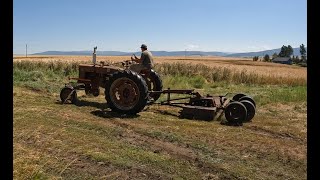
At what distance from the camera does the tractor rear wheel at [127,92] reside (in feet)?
33.7

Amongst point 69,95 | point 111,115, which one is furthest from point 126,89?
point 69,95

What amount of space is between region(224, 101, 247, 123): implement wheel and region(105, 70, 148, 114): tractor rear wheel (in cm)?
216

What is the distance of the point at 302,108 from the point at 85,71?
7.03m

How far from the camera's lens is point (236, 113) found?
9.63 metres

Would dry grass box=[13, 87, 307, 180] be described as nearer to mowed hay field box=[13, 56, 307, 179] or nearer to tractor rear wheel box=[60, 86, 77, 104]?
mowed hay field box=[13, 56, 307, 179]

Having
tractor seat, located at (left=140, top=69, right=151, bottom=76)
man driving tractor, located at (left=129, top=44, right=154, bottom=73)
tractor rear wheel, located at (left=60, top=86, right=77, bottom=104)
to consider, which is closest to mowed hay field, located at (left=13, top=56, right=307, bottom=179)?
tractor rear wheel, located at (left=60, top=86, right=77, bottom=104)

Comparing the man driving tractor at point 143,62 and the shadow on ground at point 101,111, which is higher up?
the man driving tractor at point 143,62

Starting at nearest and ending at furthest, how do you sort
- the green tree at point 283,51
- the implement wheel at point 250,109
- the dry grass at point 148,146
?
the dry grass at point 148,146 → the implement wheel at point 250,109 → the green tree at point 283,51

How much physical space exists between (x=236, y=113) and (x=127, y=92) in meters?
2.91

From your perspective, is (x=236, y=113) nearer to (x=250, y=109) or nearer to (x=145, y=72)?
(x=250, y=109)

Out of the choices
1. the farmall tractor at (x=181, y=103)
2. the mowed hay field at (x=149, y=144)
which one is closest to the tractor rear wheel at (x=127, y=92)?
the farmall tractor at (x=181, y=103)

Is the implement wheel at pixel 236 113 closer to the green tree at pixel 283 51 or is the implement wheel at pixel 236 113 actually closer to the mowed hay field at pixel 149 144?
the mowed hay field at pixel 149 144

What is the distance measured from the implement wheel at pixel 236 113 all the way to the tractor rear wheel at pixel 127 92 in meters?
2.16

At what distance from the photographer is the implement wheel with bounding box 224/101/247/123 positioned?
377 inches
